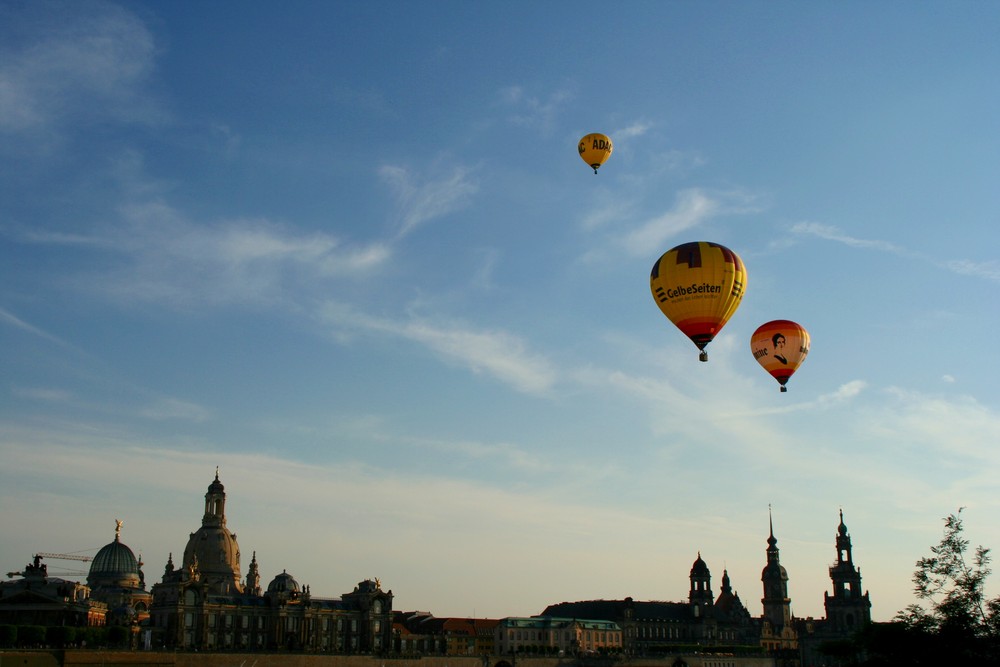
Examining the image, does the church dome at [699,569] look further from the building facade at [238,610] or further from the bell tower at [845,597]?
the building facade at [238,610]

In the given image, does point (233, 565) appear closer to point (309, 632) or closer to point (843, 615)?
point (309, 632)

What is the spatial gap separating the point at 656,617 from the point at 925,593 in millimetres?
109546

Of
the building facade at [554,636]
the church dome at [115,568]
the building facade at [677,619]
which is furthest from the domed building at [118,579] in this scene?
the building facade at [677,619]

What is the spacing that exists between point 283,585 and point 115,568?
36.3m

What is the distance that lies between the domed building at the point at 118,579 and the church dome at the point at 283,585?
16.7 m

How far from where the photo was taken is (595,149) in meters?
61.3

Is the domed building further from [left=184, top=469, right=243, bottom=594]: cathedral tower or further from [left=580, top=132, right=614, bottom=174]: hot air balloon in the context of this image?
[left=580, top=132, right=614, bottom=174]: hot air balloon

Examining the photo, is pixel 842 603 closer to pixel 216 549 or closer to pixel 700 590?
pixel 700 590

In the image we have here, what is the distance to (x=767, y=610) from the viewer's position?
553 feet

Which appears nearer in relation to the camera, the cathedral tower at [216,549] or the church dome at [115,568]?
the cathedral tower at [216,549]

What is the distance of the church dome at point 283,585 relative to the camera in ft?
404

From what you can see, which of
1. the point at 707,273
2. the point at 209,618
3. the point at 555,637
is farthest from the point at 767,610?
the point at 707,273

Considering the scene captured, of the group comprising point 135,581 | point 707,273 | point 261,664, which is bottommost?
point 261,664

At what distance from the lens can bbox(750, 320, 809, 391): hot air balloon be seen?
196 feet
